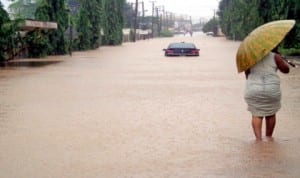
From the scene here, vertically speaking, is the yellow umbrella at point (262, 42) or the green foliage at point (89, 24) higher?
the yellow umbrella at point (262, 42)

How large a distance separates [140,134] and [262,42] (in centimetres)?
259

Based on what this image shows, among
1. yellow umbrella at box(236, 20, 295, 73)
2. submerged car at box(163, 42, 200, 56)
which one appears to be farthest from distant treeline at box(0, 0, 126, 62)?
yellow umbrella at box(236, 20, 295, 73)

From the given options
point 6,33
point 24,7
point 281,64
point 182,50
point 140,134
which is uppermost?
point 24,7

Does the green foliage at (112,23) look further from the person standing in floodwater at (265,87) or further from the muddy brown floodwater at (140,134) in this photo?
the person standing in floodwater at (265,87)

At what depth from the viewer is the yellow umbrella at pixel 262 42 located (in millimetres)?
8672

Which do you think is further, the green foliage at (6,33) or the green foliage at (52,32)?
the green foliage at (52,32)

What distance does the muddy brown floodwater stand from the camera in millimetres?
7387

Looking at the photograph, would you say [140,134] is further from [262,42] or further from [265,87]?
[262,42]

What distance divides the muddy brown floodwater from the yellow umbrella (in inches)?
49.2

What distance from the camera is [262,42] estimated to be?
8734 mm

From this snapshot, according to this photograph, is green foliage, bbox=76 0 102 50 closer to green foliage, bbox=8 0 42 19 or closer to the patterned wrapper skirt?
green foliage, bbox=8 0 42 19

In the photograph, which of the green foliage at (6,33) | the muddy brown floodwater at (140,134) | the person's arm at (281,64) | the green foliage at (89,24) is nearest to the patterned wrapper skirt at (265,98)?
the person's arm at (281,64)

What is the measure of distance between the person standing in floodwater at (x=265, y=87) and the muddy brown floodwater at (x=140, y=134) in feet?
1.58

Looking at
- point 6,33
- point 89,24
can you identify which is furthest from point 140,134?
point 89,24
